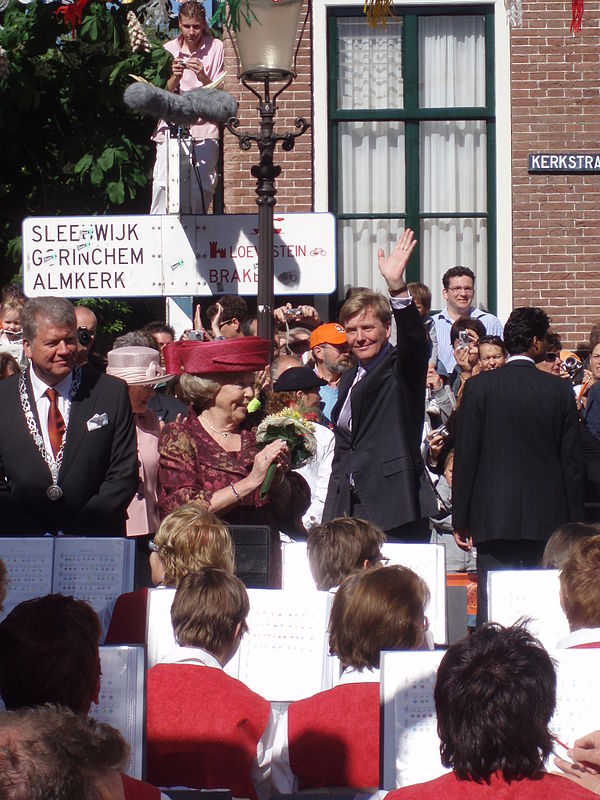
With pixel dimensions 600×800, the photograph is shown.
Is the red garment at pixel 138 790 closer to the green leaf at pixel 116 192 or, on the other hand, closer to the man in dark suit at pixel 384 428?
the man in dark suit at pixel 384 428

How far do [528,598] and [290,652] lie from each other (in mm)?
879

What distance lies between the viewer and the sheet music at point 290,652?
4676mm

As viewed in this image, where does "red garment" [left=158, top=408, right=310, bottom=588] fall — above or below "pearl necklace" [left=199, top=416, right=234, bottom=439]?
below

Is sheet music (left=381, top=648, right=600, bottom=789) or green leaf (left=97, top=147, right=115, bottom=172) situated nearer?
sheet music (left=381, top=648, right=600, bottom=789)

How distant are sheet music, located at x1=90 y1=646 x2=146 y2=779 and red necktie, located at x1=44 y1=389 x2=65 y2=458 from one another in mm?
2548

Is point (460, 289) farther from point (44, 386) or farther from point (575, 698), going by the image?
point (575, 698)

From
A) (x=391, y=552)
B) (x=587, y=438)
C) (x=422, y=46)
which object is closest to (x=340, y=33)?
(x=422, y=46)

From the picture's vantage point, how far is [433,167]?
43.5 ft

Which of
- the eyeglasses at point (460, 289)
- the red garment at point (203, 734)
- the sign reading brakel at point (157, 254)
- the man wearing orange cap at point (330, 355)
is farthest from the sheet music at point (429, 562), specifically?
the eyeglasses at point (460, 289)

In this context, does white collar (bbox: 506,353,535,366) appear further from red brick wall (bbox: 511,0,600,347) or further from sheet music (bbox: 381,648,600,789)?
red brick wall (bbox: 511,0,600,347)

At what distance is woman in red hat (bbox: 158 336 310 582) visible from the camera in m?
6.07

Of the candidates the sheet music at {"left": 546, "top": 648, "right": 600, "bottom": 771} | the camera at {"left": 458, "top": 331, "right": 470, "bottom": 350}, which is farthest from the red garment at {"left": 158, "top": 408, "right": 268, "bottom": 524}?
the camera at {"left": 458, "top": 331, "right": 470, "bottom": 350}

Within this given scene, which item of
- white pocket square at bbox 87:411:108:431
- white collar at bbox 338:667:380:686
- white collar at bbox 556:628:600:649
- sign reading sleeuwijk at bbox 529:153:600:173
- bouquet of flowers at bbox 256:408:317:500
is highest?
sign reading sleeuwijk at bbox 529:153:600:173

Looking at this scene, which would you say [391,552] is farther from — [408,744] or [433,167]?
[433,167]
